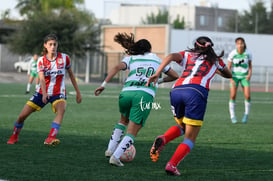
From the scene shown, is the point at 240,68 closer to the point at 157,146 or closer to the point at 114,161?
the point at 157,146

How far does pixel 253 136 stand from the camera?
13328mm

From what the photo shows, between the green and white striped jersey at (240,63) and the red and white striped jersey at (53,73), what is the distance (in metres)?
7.12

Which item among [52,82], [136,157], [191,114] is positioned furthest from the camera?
[52,82]

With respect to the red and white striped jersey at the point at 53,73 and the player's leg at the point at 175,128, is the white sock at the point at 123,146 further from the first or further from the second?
the red and white striped jersey at the point at 53,73

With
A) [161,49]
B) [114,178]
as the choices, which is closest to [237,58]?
[114,178]

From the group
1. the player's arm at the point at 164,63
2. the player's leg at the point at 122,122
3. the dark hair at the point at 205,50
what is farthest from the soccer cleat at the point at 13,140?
the dark hair at the point at 205,50

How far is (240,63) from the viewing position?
1694cm

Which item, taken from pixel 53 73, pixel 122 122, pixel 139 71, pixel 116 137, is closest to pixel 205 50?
pixel 139 71

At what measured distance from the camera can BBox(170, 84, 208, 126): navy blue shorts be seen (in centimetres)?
804

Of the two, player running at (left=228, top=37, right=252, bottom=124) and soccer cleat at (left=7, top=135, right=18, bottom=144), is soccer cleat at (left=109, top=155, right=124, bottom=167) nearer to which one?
soccer cleat at (left=7, top=135, right=18, bottom=144)

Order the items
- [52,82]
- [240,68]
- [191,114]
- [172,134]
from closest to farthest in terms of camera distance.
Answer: [191,114] < [172,134] < [52,82] < [240,68]

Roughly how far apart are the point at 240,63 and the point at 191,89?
9.09 metres

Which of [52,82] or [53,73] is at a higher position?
[53,73]

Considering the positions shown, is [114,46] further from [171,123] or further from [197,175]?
[197,175]
